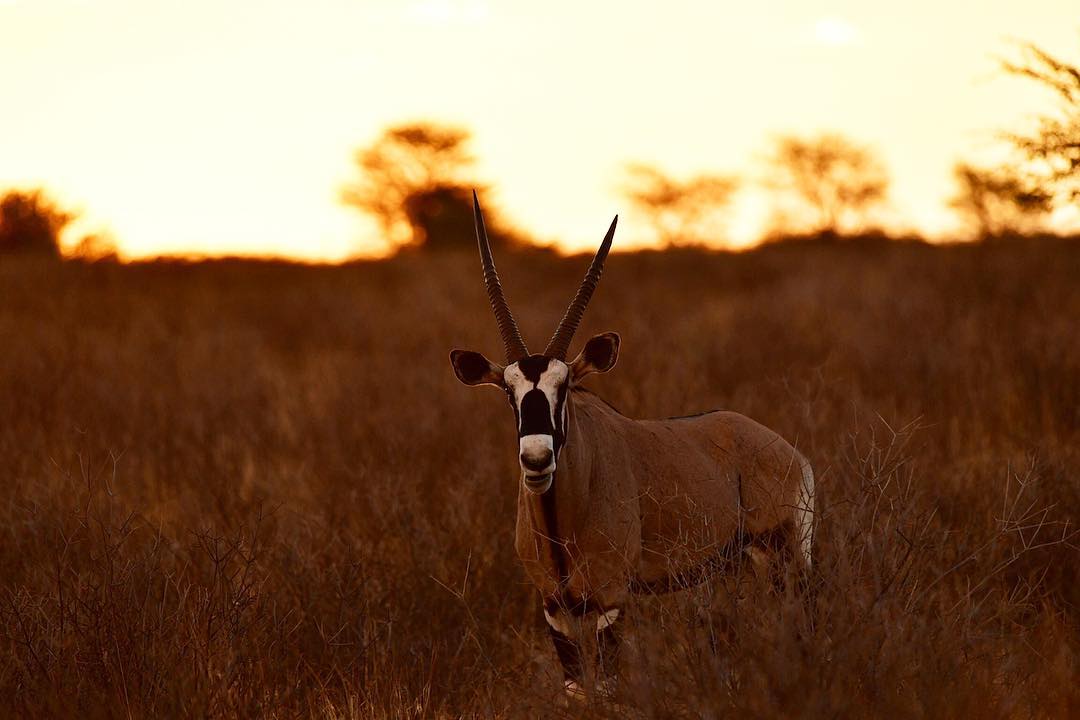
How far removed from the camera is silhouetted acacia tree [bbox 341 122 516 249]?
128ft

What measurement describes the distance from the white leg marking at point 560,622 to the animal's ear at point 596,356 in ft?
3.11

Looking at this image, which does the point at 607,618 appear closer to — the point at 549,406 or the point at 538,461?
the point at 538,461

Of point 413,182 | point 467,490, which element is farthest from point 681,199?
point 467,490

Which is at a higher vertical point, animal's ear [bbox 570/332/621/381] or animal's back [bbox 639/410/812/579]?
animal's ear [bbox 570/332/621/381]

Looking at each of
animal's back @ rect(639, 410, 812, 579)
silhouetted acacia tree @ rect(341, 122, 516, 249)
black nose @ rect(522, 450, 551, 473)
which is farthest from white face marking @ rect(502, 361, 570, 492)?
silhouetted acacia tree @ rect(341, 122, 516, 249)

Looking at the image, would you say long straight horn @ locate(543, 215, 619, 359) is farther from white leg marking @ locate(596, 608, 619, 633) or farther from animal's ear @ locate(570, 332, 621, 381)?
white leg marking @ locate(596, 608, 619, 633)

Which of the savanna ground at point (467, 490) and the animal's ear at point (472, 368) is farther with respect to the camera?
the animal's ear at point (472, 368)

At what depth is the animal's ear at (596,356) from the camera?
4625 mm

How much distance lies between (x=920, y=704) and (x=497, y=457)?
14.2ft

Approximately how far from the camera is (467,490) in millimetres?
6227

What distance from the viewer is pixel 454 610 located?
5.25 meters

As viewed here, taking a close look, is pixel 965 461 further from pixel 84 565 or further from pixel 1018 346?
pixel 84 565

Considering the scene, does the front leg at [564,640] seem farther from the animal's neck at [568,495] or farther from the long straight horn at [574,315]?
the long straight horn at [574,315]

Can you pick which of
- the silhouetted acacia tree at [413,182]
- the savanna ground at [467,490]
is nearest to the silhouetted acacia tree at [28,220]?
the savanna ground at [467,490]
